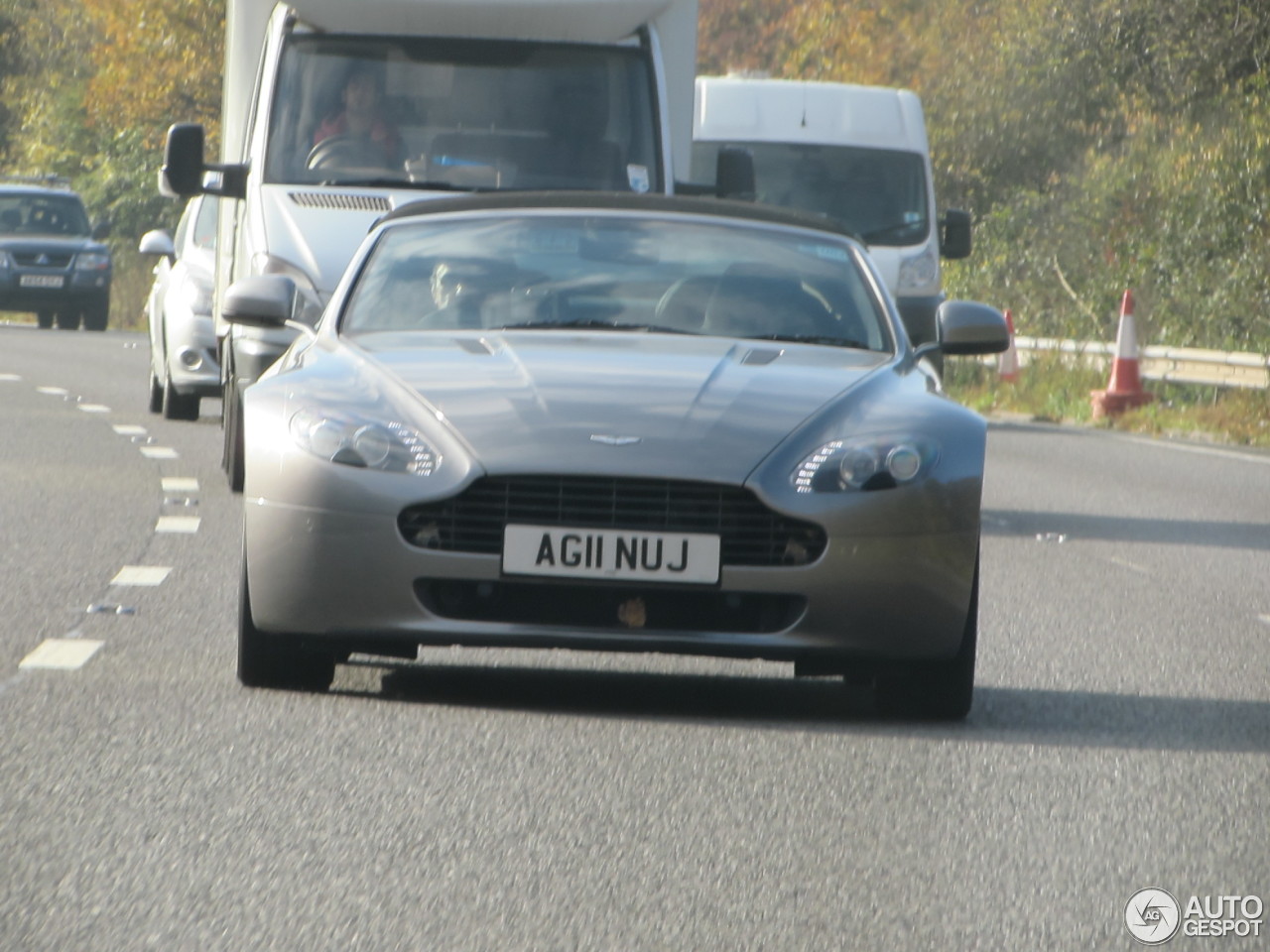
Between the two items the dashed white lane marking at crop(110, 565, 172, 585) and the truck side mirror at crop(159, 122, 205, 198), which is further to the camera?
the truck side mirror at crop(159, 122, 205, 198)

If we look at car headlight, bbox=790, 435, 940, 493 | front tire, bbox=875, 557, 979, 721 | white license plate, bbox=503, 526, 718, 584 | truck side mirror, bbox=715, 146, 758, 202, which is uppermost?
car headlight, bbox=790, 435, 940, 493

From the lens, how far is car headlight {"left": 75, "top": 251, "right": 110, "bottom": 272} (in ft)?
127

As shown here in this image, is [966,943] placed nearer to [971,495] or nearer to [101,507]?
[971,495]

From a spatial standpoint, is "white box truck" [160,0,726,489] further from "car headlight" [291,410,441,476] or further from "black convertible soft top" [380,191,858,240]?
"car headlight" [291,410,441,476]

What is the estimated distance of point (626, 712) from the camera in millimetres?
6863

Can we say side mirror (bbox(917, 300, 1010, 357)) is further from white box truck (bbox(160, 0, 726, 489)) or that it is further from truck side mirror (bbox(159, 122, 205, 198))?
truck side mirror (bbox(159, 122, 205, 198))

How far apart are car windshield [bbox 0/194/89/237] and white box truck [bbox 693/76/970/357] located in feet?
67.3

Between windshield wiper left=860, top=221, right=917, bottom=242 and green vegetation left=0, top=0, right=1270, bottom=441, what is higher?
windshield wiper left=860, top=221, right=917, bottom=242

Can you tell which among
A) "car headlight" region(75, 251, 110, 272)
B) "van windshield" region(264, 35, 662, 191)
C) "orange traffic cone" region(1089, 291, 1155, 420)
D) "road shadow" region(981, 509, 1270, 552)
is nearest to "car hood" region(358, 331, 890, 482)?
"road shadow" region(981, 509, 1270, 552)

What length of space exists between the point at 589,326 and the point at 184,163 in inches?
241

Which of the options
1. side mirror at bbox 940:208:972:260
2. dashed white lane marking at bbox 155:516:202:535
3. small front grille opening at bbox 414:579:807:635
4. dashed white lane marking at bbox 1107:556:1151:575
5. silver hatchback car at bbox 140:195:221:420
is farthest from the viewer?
side mirror at bbox 940:208:972:260

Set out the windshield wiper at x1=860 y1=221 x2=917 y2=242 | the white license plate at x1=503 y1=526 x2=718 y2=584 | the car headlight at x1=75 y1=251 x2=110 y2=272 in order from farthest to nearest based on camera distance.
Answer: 1. the car headlight at x1=75 y1=251 x2=110 y2=272
2. the windshield wiper at x1=860 y1=221 x2=917 y2=242
3. the white license plate at x1=503 y1=526 x2=718 y2=584

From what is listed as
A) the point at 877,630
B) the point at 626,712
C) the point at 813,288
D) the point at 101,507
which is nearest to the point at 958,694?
the point at 877,630

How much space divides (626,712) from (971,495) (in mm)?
1044
